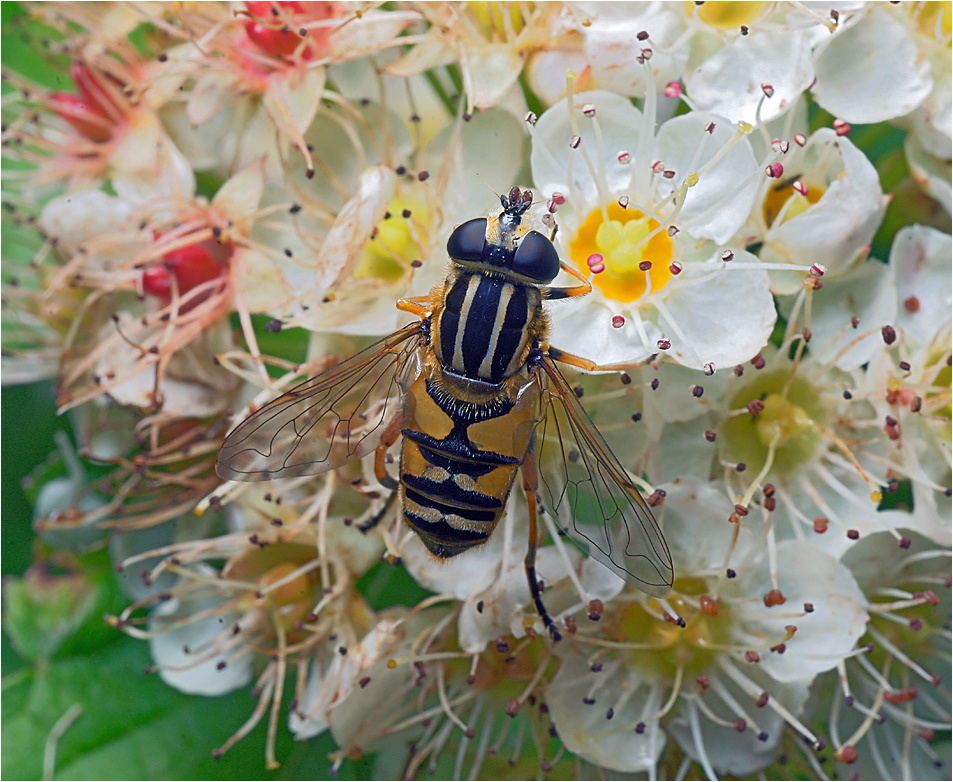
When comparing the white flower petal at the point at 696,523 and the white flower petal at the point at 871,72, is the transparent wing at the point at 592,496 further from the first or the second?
the white flower petal at the point at 871,72

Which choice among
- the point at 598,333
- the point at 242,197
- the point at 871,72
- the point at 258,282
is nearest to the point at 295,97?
the point at 242,197

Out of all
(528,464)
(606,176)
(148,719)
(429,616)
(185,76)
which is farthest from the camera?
(148,719)

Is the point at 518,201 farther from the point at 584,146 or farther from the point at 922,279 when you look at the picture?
the point at 922,279

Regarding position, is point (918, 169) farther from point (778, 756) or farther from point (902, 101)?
point (778, 756)

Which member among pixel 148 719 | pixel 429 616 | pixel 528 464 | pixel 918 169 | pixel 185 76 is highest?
pixel 185 76

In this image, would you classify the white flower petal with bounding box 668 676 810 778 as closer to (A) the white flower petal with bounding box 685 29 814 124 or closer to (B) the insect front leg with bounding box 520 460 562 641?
(B) the insect front leg with bounding box 520 460 562 641

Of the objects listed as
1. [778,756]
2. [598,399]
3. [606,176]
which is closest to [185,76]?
[606,176]
